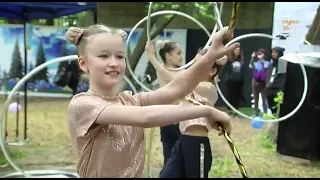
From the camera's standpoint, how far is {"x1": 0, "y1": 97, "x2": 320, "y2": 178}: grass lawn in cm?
552

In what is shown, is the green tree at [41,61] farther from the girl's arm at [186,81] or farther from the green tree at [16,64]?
the girl's arm at [186,81]

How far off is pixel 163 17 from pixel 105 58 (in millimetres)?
5830

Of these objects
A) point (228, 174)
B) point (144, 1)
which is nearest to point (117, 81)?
point (228, 174)

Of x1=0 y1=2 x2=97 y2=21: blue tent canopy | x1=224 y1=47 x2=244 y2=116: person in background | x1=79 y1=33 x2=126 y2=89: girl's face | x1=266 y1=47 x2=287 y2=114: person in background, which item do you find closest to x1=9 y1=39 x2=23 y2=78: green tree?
x1=0 y1=2 x2=97 y2=21: blue tent canopy

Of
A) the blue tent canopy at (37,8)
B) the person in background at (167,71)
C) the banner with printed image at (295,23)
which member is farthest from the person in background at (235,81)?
the person in background at (167,71)

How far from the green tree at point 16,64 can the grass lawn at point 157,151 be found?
0.66 metres

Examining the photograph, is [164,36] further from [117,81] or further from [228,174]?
[117,81]

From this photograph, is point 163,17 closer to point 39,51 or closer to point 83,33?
point 39,51

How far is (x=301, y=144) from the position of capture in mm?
5887

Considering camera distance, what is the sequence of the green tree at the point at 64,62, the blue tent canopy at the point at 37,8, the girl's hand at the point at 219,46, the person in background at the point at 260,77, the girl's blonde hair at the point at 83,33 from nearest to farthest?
the girl's hand at the point at 219,46, the girl's blonde hair at the point at 83,33, the blue tent canopy at the point at 37,8, the person in background at the point at 260,77, the green tree at the point at 64,62

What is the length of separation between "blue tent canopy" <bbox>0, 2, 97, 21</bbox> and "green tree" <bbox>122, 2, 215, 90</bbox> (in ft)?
2.71

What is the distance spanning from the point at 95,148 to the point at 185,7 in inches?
271

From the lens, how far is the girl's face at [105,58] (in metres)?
1.64

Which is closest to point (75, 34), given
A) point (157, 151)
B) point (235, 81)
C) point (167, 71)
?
point (167, 71)
